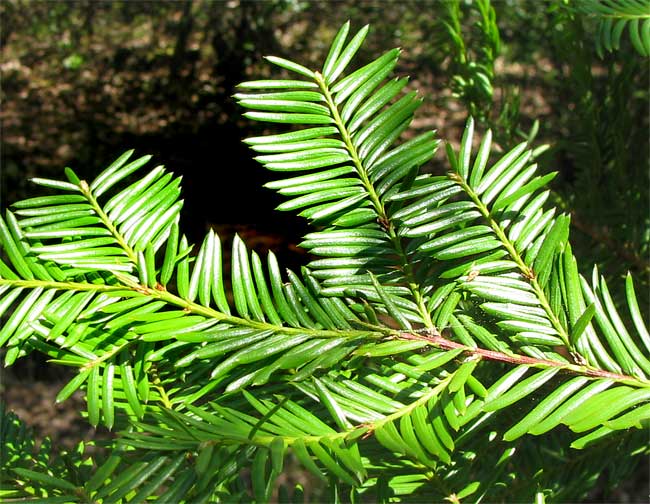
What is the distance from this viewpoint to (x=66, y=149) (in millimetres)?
1538

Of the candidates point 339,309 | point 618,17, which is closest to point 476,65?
point 618,17

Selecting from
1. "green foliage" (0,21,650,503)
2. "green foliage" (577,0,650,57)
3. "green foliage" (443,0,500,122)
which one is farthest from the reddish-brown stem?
"green foliage" (443,0,500,122)

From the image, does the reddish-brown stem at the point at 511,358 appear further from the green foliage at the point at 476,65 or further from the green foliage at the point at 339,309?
the green foliage at the point at 476,65

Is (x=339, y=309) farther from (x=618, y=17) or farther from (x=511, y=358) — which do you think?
(x=618, y=17)

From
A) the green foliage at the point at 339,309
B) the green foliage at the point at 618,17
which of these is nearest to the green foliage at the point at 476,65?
the green foliage at the point at 618,17

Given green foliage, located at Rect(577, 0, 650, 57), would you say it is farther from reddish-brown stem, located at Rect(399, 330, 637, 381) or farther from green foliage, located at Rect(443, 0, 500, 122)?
reddish-brown stem, located at Rect(399, 330, 637, 381)

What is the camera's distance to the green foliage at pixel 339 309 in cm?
38

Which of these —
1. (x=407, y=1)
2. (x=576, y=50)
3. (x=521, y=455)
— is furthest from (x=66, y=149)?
(x=407, y=1)

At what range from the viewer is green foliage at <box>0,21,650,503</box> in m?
0.38

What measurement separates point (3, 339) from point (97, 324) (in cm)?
5

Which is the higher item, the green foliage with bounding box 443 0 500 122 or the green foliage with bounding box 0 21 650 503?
the green foliage with bounding box 443 0 500 122

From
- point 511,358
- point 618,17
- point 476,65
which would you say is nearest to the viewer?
point 511,358

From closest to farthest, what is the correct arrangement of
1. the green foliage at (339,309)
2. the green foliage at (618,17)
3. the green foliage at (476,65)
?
the green foliage at (339,309)
the green foliage at (618,17)
the green foliage at (476,65)

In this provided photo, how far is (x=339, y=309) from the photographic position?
412 mm
